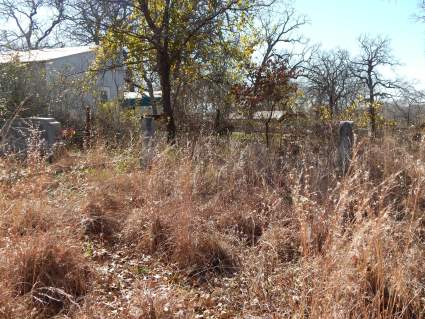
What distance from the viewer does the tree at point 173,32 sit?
8141mm

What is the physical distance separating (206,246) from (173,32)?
5950mm

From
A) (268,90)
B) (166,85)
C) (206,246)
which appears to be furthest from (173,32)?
(206,246)

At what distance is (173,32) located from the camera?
8156 millimetres

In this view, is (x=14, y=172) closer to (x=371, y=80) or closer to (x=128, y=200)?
(x=128, y=200)

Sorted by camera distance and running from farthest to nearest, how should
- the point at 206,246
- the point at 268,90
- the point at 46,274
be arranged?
the point at 268,90 < the point at 206,246 < the point at 46,274

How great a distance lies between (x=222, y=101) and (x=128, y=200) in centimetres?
513

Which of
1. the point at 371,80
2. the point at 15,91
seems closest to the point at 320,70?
the point at 371,80

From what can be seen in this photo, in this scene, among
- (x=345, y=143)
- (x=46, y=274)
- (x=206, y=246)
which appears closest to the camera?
(x=46, y=274)

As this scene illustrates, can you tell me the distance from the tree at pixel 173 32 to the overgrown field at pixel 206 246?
3.79 m

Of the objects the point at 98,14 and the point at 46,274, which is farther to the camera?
the point at 98,14

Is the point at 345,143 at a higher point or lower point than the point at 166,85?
lower

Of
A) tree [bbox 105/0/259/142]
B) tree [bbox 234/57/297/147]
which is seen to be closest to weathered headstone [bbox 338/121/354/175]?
tree [bbox 234/57/297/147]

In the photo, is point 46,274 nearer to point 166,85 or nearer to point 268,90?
point 268,90

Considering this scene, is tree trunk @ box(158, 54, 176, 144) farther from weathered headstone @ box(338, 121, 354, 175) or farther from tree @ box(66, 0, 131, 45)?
weathered headstone @ box(338, 121, 354, 175)
